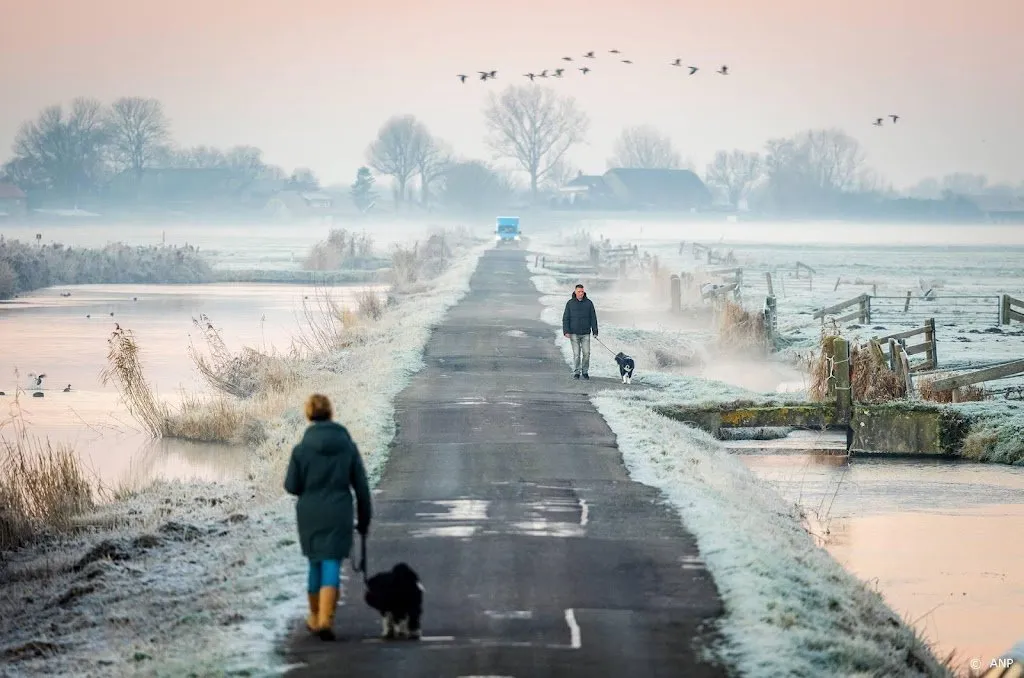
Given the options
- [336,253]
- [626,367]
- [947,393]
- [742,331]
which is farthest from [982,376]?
[336,253]

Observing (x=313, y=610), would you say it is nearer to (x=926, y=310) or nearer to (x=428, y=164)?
(x=926, y=310)

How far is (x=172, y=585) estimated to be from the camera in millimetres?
13938

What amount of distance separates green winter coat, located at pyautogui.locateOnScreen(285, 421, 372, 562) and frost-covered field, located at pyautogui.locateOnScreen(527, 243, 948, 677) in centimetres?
314

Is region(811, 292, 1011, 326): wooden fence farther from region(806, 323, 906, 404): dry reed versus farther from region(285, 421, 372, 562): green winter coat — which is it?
region(285, 421, 372, 562): green winter coat

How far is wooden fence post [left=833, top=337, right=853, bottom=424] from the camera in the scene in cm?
2441

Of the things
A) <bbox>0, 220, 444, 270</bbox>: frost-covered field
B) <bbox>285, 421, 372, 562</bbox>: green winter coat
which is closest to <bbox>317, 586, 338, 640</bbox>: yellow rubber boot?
<bbox>285, 421, 372, 562</bbox>: green winter coat

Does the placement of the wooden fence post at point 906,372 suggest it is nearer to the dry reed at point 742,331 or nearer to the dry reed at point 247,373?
the dry reed at point 742,331

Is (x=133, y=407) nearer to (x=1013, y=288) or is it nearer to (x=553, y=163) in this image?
(x=1013, y=288)

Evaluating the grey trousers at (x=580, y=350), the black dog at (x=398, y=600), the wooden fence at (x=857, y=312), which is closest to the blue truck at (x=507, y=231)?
the wooden fence at (x=857, y=312)

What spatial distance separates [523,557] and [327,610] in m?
3.15

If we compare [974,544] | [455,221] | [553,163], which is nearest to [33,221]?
[455,221]

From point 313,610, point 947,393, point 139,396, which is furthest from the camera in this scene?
point 139,396

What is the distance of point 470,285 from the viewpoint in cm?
5778

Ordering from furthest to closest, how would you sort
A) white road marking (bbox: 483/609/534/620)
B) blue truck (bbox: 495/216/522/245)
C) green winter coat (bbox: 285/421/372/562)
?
blue truck (bbox: 495/216/522/245) < white road marking (bbox: 483/609/534/620) < green winter coat (bbox: 285/421/372/562)
